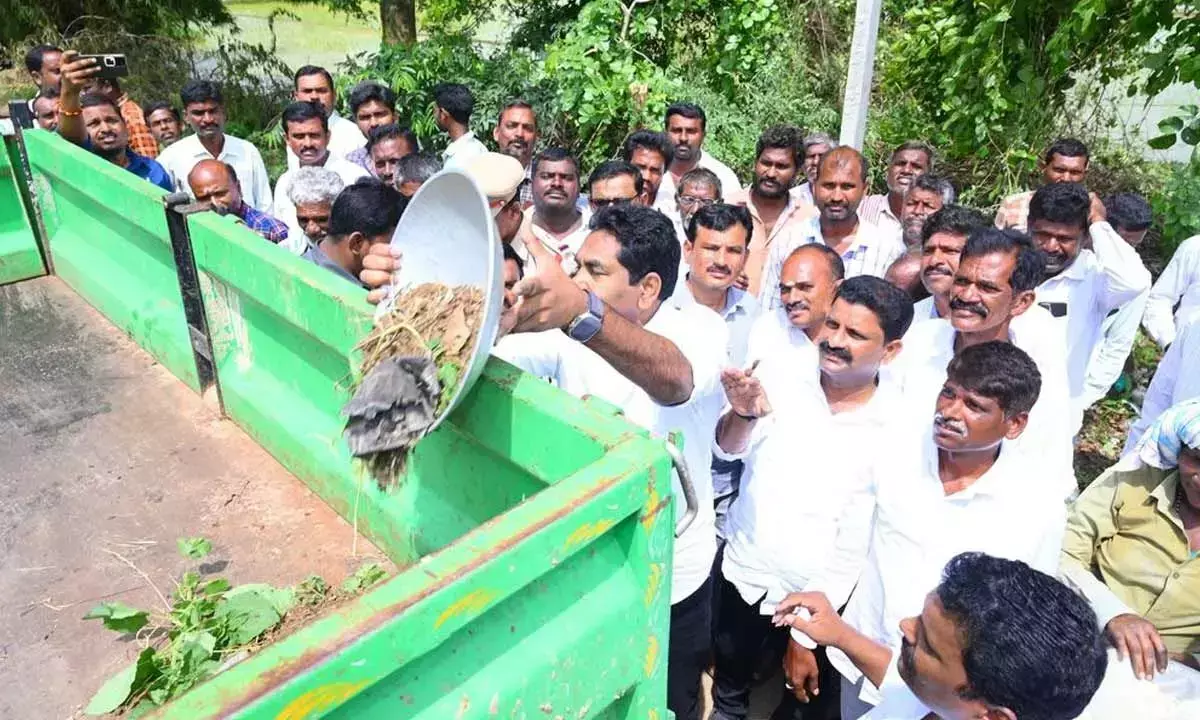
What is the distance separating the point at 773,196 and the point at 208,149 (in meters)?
3.21

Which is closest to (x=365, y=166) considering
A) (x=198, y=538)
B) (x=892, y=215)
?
(x=892, y=215)

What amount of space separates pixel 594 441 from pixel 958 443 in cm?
124

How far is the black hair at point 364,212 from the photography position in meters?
2.83

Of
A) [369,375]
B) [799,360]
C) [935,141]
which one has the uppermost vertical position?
[369,375]

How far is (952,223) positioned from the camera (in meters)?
3.37

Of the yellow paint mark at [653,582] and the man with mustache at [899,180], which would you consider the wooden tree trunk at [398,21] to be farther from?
the yellow paint mark at [653,582]

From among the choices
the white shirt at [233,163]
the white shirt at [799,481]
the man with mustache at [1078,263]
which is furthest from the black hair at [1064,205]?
the white shirt at [233,163]

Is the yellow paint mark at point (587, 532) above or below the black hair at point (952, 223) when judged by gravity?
above

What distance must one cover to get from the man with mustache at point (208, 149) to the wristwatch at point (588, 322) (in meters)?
3.69

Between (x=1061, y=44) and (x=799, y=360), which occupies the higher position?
(x=1061, y=44)

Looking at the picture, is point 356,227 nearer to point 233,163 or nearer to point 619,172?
point 619,172

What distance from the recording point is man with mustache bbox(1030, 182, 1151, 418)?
3.59 meters

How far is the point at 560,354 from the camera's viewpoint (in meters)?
2.49

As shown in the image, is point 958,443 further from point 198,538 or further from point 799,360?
point 198,538
